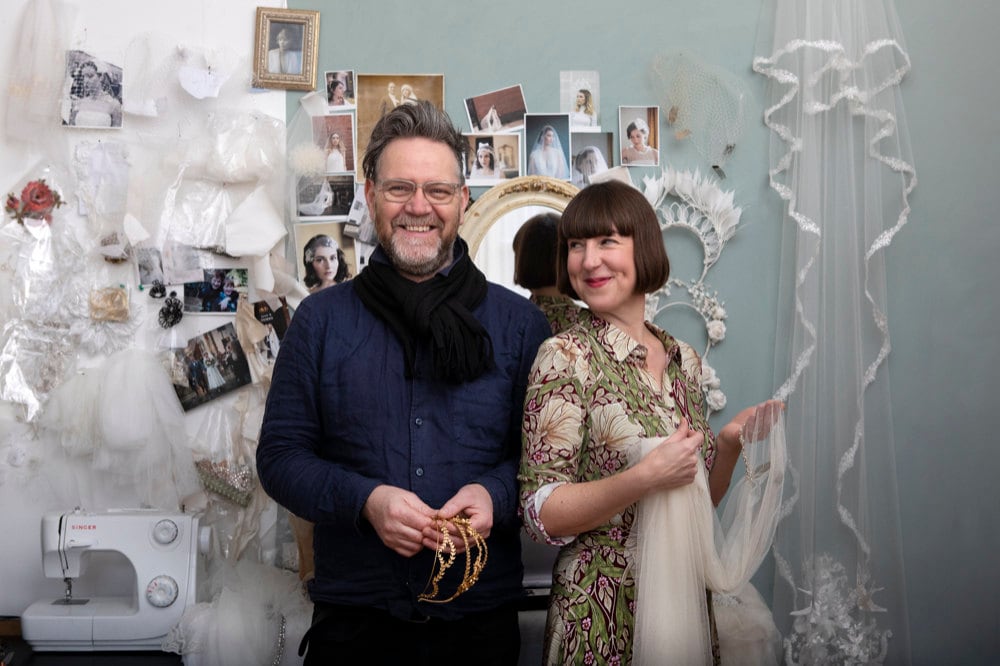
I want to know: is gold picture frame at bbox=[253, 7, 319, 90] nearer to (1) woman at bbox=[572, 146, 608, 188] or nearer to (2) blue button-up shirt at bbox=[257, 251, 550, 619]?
(1) woman at bbox=[572, 146, 608, 188]

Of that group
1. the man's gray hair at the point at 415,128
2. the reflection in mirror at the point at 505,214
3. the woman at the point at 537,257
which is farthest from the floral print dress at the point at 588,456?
the reflection in mirror at the point at 505,214

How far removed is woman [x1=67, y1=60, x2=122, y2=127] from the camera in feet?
8.52

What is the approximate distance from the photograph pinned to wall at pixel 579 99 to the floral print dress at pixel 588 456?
3.86 feet

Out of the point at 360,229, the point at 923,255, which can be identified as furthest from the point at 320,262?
the point at 923,255

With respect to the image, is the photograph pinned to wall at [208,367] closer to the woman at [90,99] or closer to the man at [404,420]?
the woman at [90,99]

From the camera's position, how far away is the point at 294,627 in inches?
87.3

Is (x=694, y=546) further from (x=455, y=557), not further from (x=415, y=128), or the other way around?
(x=415, y=128)

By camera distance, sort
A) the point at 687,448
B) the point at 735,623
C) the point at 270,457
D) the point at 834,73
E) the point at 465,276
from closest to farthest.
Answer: the point at 687,448 → the point at 270,457 → the point at 465,276 → the point at 735,623 → the point at 834,73

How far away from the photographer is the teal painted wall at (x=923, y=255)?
2695mm

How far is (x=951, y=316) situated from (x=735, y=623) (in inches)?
45.1

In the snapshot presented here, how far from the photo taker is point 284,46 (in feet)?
8.53

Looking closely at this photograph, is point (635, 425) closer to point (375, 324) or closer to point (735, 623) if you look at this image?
point (375, 324)

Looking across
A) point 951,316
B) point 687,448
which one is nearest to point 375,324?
point 687,448

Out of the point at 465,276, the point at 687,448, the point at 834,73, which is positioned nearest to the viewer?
the point at 687,448
